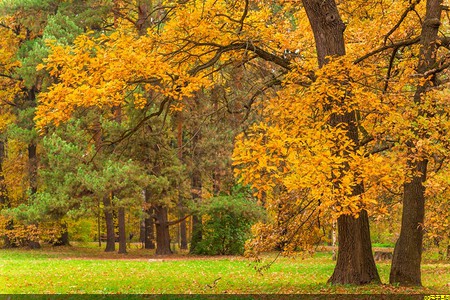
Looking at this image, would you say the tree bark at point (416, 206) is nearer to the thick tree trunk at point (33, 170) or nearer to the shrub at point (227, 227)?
the shrub at point (227, 227)

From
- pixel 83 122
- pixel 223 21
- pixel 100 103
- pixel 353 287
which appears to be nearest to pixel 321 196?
pixel 353 287

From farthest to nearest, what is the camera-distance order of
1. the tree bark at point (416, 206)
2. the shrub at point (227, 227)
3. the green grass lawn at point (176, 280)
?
1. the shrub at point (227, 227)
2. the green grass lawn at point (176, 280)
3. the tree bark at point (416, 206)

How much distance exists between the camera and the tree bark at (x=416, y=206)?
1112 cm

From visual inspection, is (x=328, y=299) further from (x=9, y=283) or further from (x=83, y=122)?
(x=83, y=122)

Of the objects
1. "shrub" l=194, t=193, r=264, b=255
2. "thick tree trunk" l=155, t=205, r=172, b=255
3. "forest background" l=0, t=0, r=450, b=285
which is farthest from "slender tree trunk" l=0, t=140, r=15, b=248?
"forest background" l=0, t=0, r=450, b=285

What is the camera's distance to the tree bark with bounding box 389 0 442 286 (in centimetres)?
1112

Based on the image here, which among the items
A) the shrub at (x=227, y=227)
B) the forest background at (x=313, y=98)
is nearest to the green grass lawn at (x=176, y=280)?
the forest background at (x=313, y=98)

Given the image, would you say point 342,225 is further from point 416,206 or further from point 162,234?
point 162,234

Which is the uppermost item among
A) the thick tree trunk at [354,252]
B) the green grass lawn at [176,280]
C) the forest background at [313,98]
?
the forest background at [313,98]

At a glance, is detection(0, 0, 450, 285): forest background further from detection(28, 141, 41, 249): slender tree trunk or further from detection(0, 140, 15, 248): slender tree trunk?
detection(0, 140, 15, 248): slender tree trunk

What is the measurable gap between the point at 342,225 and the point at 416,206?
5.11 feet

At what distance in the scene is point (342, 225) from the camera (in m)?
11.5

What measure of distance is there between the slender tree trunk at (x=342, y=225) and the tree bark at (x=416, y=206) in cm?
86

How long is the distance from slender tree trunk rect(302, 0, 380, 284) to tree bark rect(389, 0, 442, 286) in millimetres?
862
